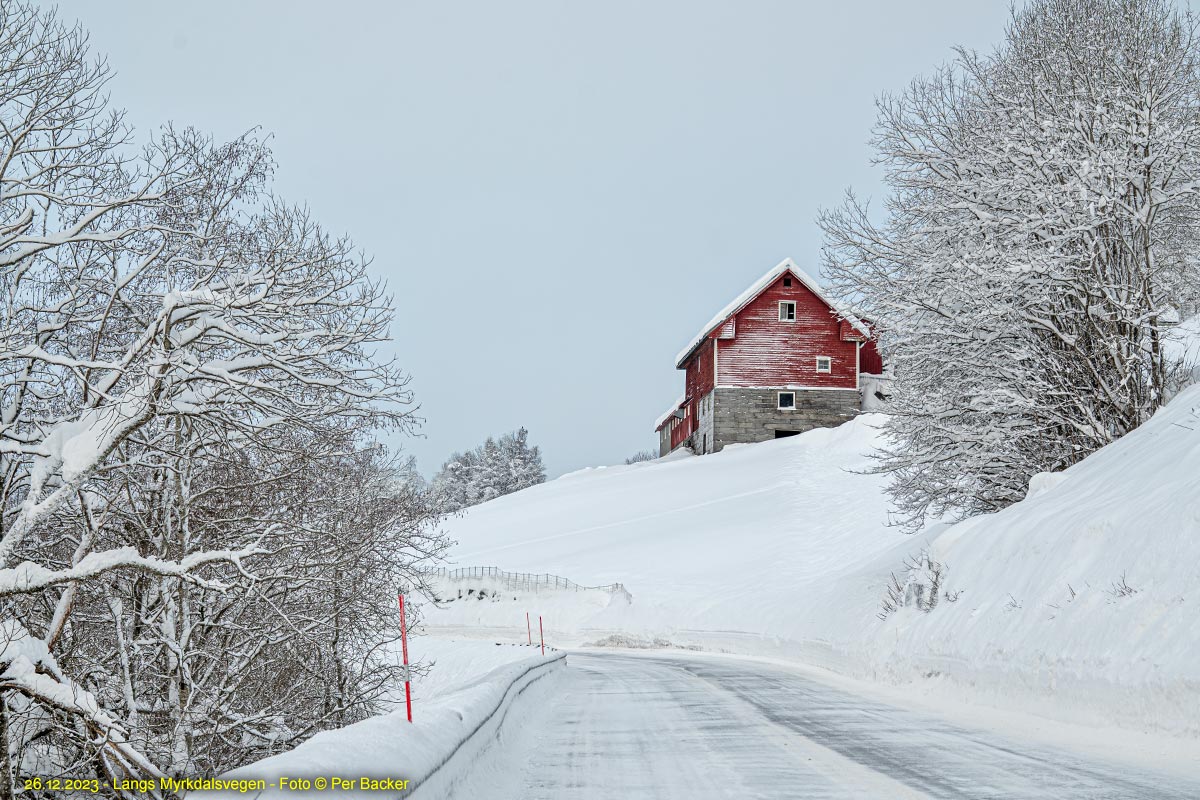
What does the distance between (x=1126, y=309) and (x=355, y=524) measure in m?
12.8

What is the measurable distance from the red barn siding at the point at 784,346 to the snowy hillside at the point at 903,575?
3250mm

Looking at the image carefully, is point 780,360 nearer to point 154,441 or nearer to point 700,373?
point 700,373

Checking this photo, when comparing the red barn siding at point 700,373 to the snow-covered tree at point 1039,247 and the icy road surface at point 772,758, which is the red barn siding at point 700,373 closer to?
the snow-covered tree at point 1039,247

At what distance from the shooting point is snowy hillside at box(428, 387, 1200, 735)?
31.0ft

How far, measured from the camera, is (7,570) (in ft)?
27.2

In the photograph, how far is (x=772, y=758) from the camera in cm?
790

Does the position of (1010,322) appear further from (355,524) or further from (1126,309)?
(355,524)

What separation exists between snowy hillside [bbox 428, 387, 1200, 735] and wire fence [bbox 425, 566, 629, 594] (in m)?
0.59

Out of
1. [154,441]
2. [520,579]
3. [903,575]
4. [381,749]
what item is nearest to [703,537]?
[520,579]

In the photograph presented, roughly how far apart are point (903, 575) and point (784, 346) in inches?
1329

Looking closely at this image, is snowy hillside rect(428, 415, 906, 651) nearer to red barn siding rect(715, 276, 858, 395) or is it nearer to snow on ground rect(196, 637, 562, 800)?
red barn siding rect(715, 276, 858, 395)

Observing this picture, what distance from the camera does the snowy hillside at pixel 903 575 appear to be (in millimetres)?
9453

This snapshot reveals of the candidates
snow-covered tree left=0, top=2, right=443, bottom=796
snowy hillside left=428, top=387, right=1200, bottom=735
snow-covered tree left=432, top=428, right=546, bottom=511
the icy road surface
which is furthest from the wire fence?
snow-covered tree left=432, top=428, right=546, bottom=511

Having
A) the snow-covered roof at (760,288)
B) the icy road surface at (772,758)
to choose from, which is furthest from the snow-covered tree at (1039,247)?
the snow-covered roof at (760,288)
